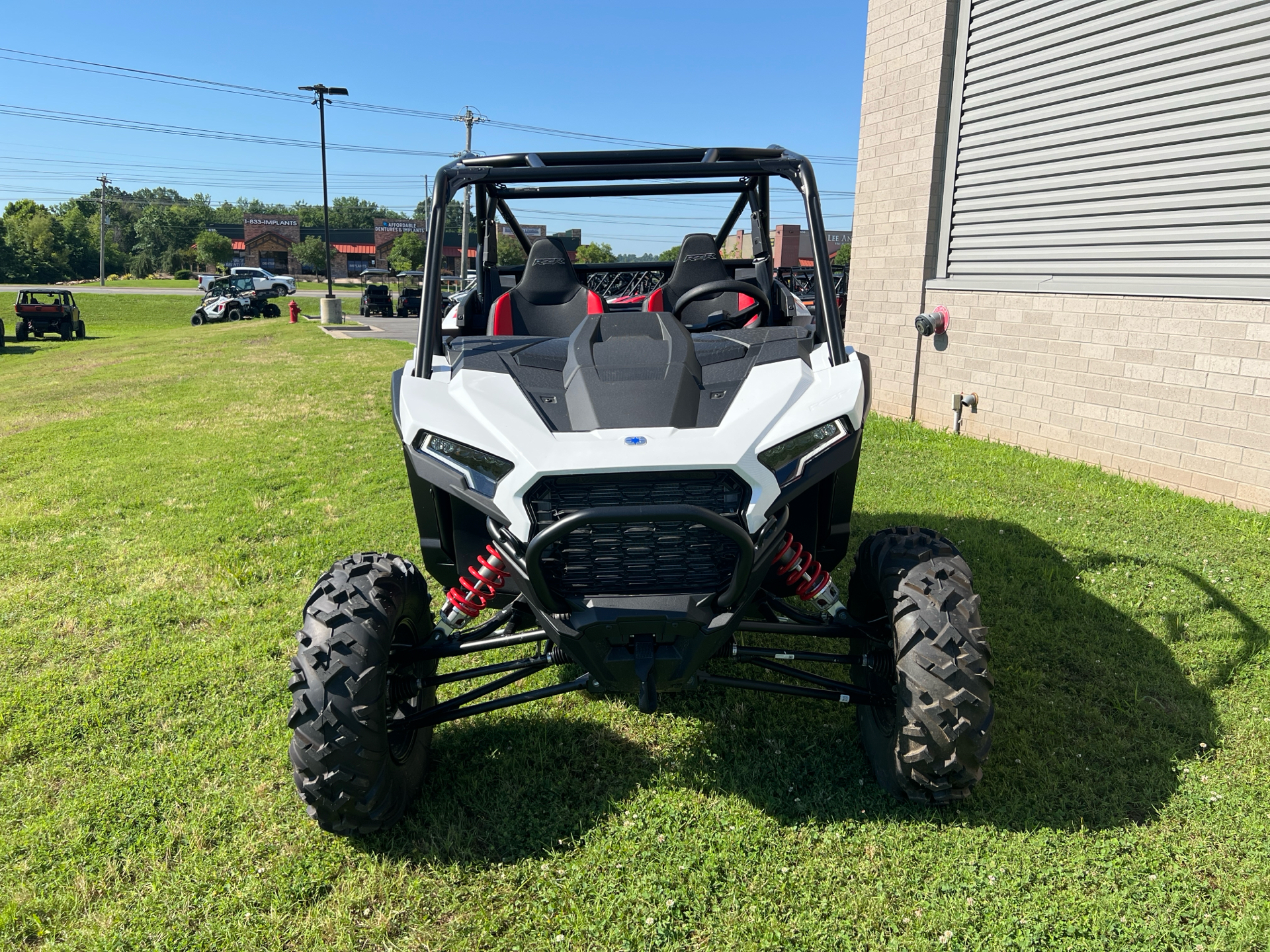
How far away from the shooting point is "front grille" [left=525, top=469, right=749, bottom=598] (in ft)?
8.11

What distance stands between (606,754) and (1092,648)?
2319 mm

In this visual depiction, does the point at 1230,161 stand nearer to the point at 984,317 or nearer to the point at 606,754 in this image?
the point at 984,317

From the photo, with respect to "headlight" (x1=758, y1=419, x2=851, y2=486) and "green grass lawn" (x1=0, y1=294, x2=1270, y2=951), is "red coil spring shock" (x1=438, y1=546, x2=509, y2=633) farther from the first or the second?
"headlight" (x1=758, y1=419, x2=851, y2=486)

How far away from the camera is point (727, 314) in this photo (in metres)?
4.34

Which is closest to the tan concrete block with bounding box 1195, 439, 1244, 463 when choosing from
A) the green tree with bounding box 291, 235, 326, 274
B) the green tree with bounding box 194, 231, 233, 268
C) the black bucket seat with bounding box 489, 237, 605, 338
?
the black bucket seat with bounding box 489, 237, 605, 338

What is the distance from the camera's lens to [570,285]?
4453 millimetres

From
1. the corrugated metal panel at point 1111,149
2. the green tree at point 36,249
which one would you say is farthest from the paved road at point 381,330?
the green tree at point 36,249

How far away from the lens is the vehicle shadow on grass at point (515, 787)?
2.68 metres

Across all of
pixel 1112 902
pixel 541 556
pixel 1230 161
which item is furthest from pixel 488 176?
pixel 1230 161

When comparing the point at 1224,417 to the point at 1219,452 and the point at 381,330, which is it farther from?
the point at 381,330

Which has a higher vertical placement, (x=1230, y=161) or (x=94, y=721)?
(x=1230, y=161)

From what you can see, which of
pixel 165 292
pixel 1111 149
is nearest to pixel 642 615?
pixel 1111 149

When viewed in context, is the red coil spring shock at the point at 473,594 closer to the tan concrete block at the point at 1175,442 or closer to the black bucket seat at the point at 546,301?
the black bucket seat at the point at 546,301

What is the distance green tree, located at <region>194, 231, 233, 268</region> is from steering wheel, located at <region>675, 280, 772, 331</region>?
9261cm
